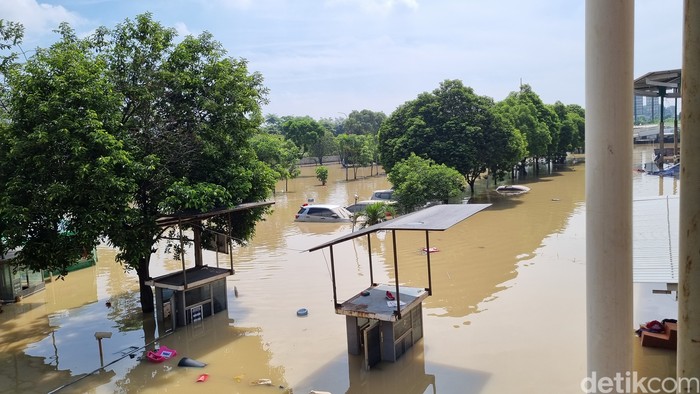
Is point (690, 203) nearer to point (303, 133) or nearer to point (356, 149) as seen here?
point (356, 149)

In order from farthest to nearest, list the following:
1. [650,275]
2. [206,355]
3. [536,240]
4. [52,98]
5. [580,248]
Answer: [536,240]
[580,248]
[206,355]
[52,98]
[650,275]

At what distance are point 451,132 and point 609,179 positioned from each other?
2511cm

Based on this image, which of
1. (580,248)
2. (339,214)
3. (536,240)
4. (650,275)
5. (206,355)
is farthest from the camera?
(339,214)

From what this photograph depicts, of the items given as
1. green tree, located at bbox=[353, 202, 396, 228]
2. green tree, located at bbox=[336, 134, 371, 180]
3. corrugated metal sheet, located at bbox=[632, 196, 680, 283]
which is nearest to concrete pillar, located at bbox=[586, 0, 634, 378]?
corrugated metal sheet, located at bbox=[632, 196, 680, 283]

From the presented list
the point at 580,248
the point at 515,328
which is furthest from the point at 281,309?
the point at 580,248

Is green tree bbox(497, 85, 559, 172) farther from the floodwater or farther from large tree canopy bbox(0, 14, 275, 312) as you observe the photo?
large tree canopy bbox(0, 14, 275, 312)

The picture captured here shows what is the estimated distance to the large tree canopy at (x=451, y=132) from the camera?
96.6 ft

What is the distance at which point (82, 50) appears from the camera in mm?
12211

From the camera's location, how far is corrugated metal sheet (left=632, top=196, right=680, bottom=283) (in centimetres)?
908

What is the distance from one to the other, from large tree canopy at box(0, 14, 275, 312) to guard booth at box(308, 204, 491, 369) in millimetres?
4081

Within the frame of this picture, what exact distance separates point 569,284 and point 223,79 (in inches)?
414

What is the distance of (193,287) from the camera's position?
12852 millimetres

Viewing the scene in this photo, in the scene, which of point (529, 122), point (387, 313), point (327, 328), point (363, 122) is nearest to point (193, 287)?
point (327, 328)

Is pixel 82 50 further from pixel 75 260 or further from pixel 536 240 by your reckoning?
pixel 536 240
